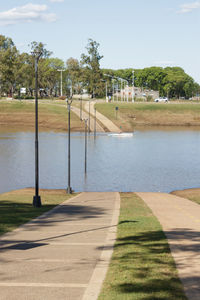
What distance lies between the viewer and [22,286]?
11836 mm

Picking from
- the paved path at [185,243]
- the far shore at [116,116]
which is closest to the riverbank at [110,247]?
the paved path at [185,243]

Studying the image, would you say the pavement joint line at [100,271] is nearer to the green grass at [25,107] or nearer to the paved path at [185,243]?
the paved path at [185,243]

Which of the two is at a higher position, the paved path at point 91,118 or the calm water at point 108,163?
the paved path at point 91,118

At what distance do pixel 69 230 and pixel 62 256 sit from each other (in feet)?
16.6

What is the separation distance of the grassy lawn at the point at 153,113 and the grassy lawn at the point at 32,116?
15.9m

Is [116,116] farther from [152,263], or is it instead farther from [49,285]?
[49,285]

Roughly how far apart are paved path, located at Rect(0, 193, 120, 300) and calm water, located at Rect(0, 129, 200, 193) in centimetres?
3190

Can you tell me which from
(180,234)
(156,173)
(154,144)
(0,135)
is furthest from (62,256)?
(0,135)

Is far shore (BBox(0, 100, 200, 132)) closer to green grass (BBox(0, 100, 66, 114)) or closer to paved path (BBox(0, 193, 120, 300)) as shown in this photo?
green grass (BBox(0, 100, 66, 114))

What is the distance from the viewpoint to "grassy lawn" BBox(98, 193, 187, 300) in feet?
36.5

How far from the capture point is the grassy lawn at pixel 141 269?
11.1 meters

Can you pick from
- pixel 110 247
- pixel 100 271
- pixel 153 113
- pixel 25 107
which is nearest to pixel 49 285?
pixel 100 271

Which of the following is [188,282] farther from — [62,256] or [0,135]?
[0,135]

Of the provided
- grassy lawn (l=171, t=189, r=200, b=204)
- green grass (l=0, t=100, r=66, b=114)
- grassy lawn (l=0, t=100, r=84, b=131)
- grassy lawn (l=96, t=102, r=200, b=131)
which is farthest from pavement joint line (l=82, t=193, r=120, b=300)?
green grass (l=0, t=100, r=66, b=114)
